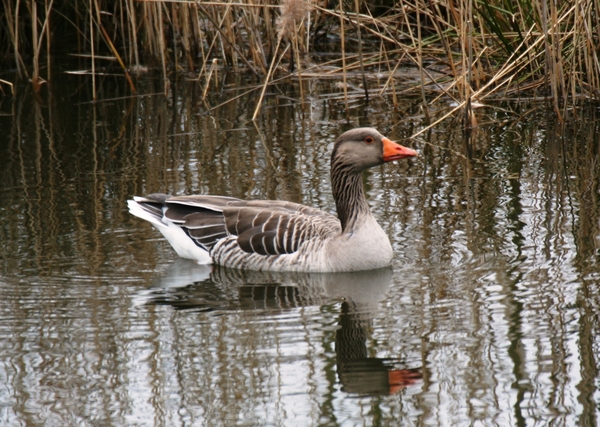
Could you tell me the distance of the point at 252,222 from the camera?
28.2ft

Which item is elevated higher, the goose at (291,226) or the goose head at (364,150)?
the goose head at (364,150)

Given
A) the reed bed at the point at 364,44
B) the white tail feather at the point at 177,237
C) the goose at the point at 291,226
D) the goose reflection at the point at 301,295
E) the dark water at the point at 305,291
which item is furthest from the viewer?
the reed bed at the point at 364,44

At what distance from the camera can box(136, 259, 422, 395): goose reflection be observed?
6.11 meters

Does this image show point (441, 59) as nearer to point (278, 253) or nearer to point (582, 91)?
point (582, 91)

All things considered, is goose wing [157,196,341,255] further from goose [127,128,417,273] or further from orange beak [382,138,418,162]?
orange beak [382,138,418,162]

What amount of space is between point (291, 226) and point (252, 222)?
38cm

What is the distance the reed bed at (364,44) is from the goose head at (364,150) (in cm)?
328

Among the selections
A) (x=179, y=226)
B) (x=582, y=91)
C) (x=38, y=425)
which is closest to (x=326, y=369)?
(x=38, y=425)

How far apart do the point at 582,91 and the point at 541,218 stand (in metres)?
4.53

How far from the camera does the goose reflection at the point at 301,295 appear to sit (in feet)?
20.0

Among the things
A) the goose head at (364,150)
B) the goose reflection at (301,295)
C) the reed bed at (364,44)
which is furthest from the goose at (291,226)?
the reed bed at (364,44)

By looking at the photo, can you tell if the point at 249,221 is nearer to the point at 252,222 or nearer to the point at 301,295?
the point at 252,222

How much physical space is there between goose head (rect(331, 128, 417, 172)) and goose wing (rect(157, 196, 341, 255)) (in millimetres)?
560

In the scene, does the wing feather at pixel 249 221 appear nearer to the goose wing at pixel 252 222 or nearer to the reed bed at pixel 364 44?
the goose wing at pixel 252 222
